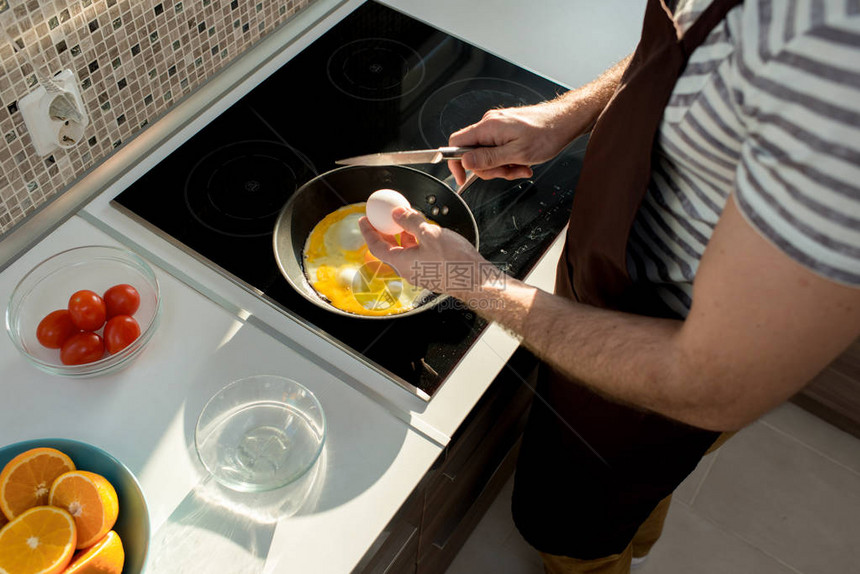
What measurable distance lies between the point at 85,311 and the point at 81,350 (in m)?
0.05

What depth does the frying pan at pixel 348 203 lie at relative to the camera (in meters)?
1.02

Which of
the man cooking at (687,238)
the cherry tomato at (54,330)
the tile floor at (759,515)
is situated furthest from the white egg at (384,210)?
the tile floor at (759,515)

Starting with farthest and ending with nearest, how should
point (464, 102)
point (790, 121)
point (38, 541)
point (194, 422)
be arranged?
point (464, 102)
point (194, 422)
point (38, 541)
point (790, 121)

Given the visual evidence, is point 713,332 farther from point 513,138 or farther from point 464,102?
point 464,102

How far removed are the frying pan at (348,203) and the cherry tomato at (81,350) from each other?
0.25m

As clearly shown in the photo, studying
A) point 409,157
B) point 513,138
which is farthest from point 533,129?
point 409,157

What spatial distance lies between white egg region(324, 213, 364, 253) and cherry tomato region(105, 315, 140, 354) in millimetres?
287

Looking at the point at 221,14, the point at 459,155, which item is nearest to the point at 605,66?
the point at 459,155

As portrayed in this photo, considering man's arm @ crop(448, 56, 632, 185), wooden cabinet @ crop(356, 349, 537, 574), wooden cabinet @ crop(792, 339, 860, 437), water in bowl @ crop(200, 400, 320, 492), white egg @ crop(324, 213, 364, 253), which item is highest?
man's arm @ crop(448, 56, 632, 185)

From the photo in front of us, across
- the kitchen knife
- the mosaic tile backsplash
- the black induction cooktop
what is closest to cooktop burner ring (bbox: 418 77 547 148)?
the black induction cooktop

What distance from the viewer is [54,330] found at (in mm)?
897

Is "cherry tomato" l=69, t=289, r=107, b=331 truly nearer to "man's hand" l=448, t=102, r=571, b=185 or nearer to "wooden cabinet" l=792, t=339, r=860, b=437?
"man's hand" l=448, t=102, r=571, b=185

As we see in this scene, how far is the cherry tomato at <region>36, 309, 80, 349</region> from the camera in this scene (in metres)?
0.90

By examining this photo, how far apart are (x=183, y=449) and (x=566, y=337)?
18.2 inches
